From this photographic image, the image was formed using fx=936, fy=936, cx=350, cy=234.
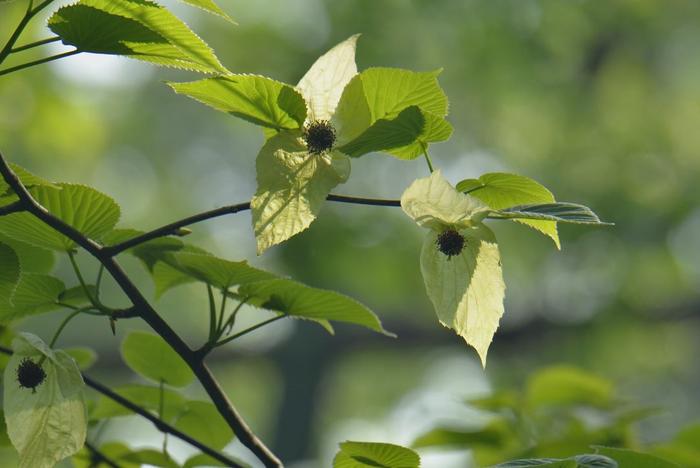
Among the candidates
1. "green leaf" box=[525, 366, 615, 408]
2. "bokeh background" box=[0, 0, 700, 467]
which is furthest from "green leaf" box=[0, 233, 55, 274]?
"bokeh background" box=[0, 0, 700, 467]

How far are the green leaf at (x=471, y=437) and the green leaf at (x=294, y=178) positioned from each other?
560 millimetres

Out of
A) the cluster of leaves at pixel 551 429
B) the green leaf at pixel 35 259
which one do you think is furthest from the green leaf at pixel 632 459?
the green leaf at pixel 35 259

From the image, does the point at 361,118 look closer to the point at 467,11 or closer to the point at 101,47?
the point at 101,47

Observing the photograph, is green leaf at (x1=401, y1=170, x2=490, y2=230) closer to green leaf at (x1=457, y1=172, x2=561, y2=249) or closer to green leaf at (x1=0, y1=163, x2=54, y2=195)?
green leaf at (x1=457, y1=172, x2=561, y2=249)

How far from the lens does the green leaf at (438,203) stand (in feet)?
1.90

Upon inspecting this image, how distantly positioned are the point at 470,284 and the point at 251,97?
0.19 m

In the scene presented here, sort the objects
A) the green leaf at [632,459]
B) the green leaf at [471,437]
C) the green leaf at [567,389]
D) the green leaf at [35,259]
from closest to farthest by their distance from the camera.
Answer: the green leaf at [632,459] → the green leaf at [35,259] → the green leaf at [471,437] → the green leaf at [567,389]

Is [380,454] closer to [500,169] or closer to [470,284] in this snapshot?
[470,284]

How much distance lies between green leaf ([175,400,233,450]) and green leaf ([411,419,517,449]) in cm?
31

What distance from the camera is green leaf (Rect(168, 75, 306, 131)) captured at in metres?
0.61

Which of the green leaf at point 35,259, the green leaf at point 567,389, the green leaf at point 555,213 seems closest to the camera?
the green leaf at point 555,213

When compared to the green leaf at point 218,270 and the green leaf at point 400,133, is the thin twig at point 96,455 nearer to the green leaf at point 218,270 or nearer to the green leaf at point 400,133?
the green leaf at point 218,270

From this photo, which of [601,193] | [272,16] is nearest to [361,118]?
[601,193]

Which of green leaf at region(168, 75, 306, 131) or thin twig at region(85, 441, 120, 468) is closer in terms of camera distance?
green leaf at region(168, 75, 306, 131)
